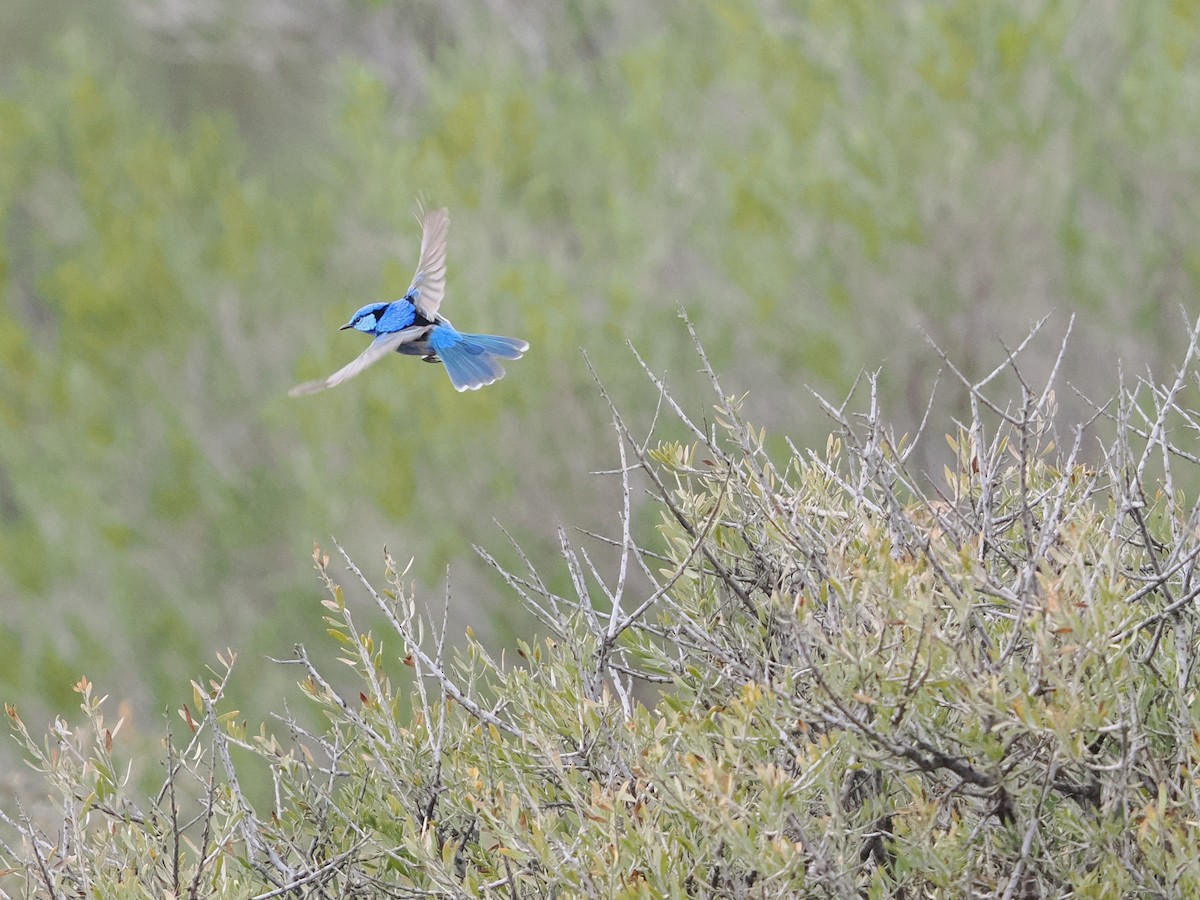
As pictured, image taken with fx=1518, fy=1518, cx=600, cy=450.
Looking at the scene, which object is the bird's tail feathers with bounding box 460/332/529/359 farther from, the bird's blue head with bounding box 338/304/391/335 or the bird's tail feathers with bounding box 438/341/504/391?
the bird's blue head with bounding box 338/304/391/335

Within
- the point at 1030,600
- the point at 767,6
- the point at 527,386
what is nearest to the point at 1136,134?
the point at 767,6

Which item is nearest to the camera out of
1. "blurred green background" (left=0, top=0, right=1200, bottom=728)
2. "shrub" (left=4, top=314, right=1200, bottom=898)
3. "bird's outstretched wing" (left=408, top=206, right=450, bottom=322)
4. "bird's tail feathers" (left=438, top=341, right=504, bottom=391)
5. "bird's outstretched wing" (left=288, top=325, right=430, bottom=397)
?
"shrub" (left=4, top=314, right=1200, bottom=898)

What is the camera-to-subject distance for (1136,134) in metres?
8.93

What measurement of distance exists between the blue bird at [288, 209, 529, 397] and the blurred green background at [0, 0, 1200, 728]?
293 cm

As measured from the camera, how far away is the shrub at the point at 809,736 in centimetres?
221

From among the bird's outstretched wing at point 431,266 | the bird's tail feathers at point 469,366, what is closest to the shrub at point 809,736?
the bird's tail feathers at point 469,366

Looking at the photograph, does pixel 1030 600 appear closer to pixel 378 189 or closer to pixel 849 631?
pixel 849 631

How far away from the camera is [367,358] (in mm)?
3145

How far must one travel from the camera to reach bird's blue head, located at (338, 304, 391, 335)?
4086 mm

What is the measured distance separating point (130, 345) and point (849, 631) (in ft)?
36.0

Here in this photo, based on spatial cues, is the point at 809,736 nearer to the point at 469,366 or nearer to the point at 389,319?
the point at 469,366

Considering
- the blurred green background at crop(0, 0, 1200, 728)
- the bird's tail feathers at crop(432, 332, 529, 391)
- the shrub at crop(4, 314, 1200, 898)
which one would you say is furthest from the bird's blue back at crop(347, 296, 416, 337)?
the blurred green background at crop(0, 0, 1200, 728)

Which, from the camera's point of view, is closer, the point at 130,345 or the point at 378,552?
the point at 378,552

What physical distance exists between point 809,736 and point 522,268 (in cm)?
736
